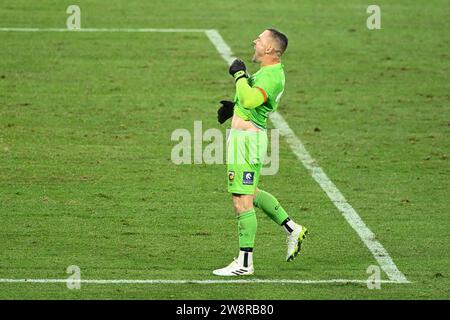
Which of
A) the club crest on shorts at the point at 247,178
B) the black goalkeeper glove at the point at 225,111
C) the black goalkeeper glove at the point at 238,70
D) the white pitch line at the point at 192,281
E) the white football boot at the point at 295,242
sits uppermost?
the black goalkeeper glove at the point at 238,70

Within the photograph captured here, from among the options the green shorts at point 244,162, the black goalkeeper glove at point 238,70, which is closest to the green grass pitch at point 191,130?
the green shorts at point 244,162

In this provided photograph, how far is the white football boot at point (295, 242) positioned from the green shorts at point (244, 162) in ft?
1.96

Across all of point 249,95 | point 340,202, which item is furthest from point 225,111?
point 340,202

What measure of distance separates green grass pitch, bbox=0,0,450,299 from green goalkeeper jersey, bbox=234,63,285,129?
1424 mm

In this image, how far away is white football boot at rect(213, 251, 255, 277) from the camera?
1152 centimetres

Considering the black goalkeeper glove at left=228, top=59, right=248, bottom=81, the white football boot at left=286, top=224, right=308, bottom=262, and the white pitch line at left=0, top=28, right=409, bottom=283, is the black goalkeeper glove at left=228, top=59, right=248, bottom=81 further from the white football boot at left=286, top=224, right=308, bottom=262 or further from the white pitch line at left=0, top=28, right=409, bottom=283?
the white pitch line at left=0, top=28, right=409, bottom=283

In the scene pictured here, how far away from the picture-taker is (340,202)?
14656 mm

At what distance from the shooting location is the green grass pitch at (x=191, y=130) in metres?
12.0

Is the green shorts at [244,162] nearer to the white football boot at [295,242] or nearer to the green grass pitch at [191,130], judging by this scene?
the white football boot at [295,242]

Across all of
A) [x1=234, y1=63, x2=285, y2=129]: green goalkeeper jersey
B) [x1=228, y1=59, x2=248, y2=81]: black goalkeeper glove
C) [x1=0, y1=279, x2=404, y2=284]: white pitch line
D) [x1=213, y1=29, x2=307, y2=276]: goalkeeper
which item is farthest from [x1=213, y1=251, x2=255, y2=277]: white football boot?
[x1=228, y1=59, x2=248, y2=81]: black goalkeeper glove

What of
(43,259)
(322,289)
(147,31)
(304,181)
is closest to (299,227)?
(322,289)
